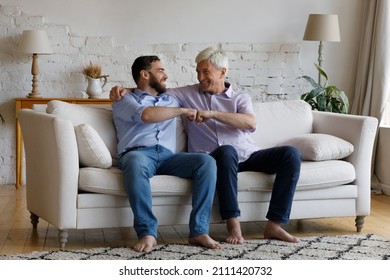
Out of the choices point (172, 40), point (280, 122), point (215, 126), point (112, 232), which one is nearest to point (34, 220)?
point (112, 232)

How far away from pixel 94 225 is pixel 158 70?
1006 millimetres

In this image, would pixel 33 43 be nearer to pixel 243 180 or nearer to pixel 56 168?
pixel 56 168

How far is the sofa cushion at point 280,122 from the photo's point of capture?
15.9ft

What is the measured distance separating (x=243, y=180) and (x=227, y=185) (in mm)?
156

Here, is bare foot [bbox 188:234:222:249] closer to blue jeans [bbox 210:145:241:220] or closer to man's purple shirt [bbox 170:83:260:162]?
blue jeans [bbox 210:145:241:220]

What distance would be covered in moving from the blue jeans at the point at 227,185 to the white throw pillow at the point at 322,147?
557mm

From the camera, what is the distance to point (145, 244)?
3.95m

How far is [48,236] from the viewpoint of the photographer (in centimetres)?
440

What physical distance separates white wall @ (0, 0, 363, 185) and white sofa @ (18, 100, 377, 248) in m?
1.84

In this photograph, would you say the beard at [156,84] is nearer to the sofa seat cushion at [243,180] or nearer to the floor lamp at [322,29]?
the sofa seat cushion at [243,180]

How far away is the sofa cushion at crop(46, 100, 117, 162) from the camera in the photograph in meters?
4.36

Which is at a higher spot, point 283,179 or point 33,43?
point 33,43

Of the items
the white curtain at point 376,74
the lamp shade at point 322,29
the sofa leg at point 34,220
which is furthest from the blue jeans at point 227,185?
the lamp shade at point 322,29
